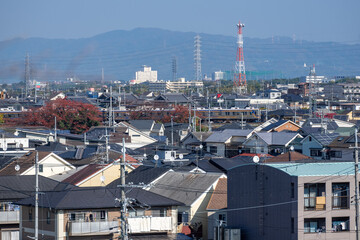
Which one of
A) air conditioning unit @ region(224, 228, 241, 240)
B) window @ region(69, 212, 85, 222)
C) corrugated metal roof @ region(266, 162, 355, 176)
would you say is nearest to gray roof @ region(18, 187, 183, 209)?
window @ region(69, 212, 85, 222)

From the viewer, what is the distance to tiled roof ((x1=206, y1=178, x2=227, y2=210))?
698 inches

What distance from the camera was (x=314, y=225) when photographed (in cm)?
1490

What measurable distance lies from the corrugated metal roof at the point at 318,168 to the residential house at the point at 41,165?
28.7 feet

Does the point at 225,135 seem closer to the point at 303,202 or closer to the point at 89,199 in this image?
the point at 89,199

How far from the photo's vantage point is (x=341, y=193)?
15.1 metres

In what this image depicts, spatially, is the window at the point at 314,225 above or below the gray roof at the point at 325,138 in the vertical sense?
below

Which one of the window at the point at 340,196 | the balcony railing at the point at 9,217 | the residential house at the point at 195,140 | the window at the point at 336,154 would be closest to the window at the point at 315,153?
the window at the point at 336,154

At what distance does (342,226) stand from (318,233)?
575mm

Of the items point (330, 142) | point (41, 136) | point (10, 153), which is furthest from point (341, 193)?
point (41, 136)

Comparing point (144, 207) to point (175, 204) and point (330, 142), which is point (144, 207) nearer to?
point (175, 204)

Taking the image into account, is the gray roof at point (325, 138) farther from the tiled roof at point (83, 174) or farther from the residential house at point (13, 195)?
the residential house at point (13, 195)

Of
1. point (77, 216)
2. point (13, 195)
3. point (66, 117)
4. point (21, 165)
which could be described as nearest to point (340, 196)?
point (77, 216)

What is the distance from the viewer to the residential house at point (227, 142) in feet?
103

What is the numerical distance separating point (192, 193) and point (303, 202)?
13.4 feet
